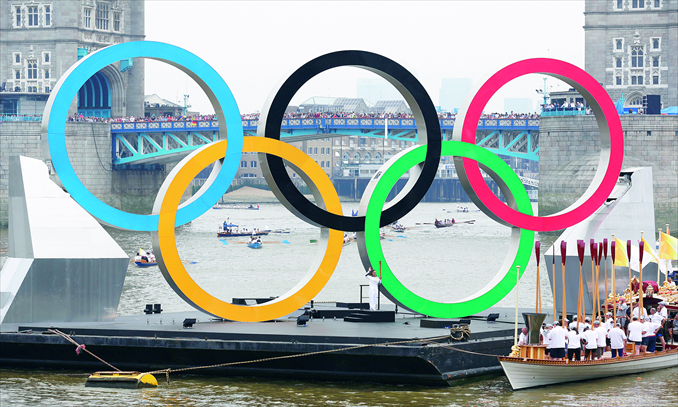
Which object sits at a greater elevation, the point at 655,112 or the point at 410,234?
the point at 655,112

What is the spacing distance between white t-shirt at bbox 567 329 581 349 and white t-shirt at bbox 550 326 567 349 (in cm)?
34

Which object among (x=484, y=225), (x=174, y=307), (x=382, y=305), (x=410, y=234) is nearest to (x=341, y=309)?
(x=382, y=305)

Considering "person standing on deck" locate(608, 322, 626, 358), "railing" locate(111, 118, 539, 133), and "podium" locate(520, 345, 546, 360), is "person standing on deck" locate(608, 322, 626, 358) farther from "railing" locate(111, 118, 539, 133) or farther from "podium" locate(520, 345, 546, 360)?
"railing" locate(111, 118, 539, 133)

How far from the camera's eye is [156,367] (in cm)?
3111

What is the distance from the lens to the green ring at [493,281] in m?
32.7

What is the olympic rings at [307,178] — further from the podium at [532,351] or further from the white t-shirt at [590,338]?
the podium at [532,351]

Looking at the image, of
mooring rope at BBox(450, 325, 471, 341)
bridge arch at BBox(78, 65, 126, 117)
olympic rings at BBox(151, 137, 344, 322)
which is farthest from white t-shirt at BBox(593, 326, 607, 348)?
bridge arch at BBox(78, 65, 126, 117)

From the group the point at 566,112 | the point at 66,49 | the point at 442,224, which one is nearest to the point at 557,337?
the point at 566,112

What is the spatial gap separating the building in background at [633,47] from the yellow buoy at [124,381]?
85693 millimetres

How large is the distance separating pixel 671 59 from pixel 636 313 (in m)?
79.7

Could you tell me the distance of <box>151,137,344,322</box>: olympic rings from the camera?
31000 millimetres

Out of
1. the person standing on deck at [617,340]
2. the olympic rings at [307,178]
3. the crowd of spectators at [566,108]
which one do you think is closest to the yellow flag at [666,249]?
the olympic rings at [307,178]

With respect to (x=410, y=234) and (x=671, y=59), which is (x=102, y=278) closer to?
(x=410, y=234)

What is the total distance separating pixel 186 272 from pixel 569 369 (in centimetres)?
1146
